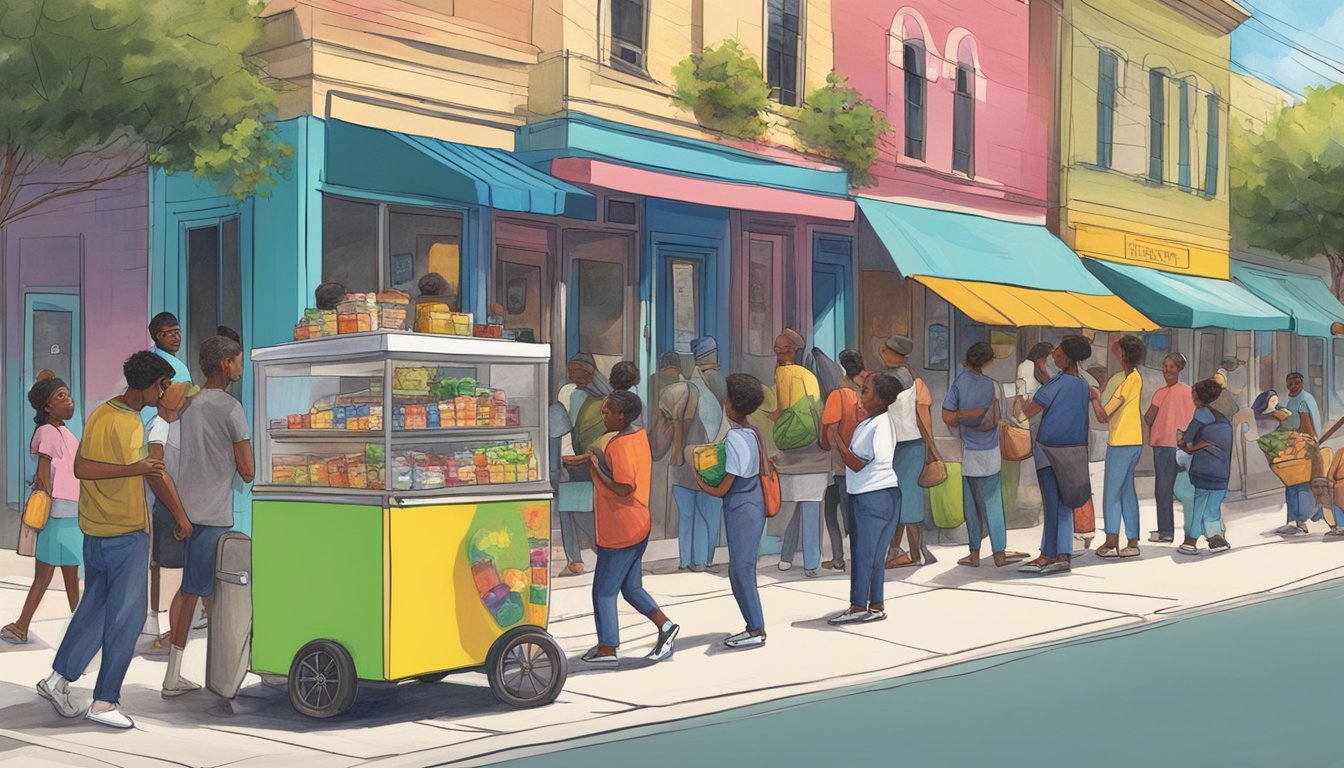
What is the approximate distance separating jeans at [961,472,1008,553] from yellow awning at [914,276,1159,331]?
3.60m

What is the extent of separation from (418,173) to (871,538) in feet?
16.0

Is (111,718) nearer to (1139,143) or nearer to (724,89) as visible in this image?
(724,89)

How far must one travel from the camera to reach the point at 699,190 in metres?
15.1

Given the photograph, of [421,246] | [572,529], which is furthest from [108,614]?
[421,246]

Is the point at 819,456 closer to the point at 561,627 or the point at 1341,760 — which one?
the point at 561,627

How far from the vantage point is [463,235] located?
45.4 ft

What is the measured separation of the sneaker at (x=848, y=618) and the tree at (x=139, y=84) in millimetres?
5628

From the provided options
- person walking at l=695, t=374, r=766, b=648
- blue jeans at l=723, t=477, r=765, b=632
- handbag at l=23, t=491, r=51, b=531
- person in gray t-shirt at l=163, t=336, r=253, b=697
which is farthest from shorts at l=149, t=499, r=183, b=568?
blue jeans at l=723, t=477, r=765, b=632

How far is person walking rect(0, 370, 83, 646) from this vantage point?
33.8ft

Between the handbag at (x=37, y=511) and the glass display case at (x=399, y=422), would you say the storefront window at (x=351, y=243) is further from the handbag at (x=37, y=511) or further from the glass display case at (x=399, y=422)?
the glass display case at (x=399, y=422)

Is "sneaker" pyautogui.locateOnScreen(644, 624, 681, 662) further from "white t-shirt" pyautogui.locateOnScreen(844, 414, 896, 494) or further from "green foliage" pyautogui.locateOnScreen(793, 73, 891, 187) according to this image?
"green foliage" pyautogui.locateOnScreen(793, 73, 891, 187)

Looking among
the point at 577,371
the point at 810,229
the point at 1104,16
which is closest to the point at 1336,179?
the point at 1104,16

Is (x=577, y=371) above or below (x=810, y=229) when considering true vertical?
below

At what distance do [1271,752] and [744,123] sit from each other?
10.3 meters
